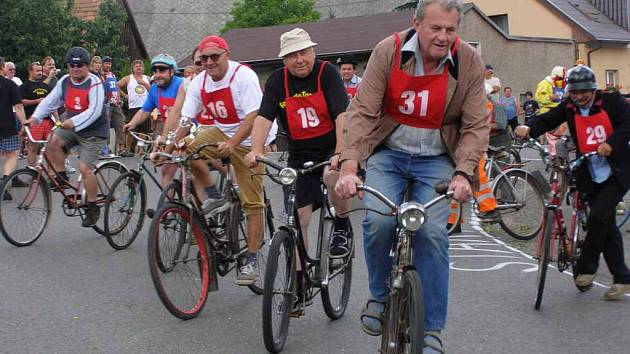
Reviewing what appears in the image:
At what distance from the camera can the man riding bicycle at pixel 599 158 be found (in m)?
7.54

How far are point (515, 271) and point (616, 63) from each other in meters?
47.1

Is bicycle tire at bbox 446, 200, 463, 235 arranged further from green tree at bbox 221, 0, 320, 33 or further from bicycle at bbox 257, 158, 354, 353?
green tree at bbox 221, 0, 320, 33

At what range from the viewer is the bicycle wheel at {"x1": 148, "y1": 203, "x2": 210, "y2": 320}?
21.2 ft

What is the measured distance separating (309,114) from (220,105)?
1.23 m

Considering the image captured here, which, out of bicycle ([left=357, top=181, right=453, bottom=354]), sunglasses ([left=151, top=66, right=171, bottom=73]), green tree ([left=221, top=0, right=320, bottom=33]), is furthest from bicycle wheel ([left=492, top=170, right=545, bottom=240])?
green tree ([left=221, top=0, right=320, bottom=33])

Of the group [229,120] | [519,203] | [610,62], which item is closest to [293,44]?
[229,120]

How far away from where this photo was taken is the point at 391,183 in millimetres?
5070

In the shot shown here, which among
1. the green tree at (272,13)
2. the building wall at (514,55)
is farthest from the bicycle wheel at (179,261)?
the green tree at (272,13)

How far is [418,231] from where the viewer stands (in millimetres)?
4789

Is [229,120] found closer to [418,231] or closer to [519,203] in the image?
[418,231]

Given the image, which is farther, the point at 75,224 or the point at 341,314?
the point at 75,224

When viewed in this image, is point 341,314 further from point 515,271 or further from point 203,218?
point 515,271

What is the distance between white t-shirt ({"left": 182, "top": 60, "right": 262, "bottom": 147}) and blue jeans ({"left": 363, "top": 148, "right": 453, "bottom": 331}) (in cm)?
256

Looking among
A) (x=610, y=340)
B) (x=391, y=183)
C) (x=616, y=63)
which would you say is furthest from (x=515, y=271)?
(x=616, y=63)
